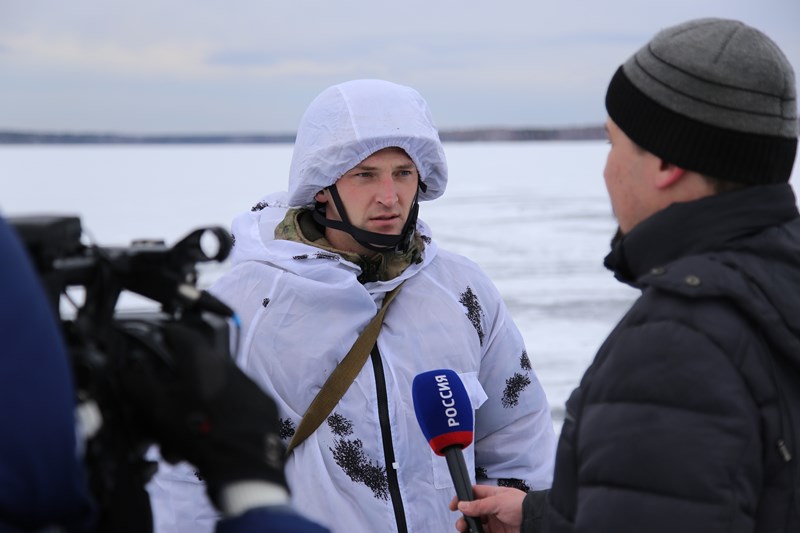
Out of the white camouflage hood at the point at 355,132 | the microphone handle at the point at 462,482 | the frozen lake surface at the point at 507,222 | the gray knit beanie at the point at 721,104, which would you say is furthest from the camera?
the frozen lake surface at the point at 507,222

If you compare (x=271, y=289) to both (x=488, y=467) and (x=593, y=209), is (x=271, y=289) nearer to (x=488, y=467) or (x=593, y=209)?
(x=488, y=467)

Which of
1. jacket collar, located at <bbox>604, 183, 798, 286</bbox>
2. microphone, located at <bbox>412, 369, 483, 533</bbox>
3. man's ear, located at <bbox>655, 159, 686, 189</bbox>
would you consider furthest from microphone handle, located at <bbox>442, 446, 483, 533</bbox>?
man's ear, located at <bbox>655, 159, 686, 189</bbox>

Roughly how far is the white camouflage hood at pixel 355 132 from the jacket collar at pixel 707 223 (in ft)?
4.12

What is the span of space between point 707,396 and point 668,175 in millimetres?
411

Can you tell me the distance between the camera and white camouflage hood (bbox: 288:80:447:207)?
9.07 ft

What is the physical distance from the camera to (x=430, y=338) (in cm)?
271

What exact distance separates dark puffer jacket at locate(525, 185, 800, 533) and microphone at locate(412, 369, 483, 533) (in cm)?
53

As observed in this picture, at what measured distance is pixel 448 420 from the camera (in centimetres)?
212

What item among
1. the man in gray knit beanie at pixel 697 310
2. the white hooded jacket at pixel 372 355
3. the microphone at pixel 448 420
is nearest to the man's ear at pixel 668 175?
the man in gray knit beanie at pixel 697 310

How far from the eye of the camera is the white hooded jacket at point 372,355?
101 inches

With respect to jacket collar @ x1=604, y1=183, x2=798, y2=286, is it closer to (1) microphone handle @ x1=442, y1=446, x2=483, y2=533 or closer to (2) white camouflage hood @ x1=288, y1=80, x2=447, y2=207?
(1) microphone handle @ x1=442, y1=446, x2=483, y2=533

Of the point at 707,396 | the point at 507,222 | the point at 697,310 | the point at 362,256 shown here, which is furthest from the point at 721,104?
the point at 507,222

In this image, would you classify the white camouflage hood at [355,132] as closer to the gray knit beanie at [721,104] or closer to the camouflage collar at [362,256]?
the camouflage collar at [362,256]

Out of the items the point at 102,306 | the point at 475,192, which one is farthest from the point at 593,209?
the point at 102,306
